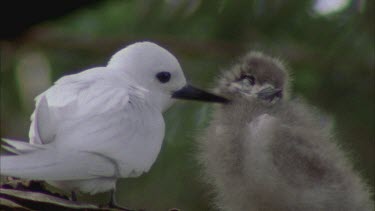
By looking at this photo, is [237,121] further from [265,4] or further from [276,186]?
[265,4]

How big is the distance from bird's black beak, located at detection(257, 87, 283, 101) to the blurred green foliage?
1.07 meters

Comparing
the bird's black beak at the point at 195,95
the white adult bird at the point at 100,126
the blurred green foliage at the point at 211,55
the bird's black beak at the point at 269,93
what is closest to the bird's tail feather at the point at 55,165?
the white adult bird at the point at 100,126

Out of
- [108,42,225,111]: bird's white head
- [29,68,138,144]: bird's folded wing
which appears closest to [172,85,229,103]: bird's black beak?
Result: [108,42,225,111]: bird's white head

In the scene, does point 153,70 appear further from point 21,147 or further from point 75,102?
point 21,147

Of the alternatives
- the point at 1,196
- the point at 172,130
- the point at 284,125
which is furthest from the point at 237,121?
the point at 172,130

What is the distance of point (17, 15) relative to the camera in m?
4.04

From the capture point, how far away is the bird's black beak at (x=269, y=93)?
3.53 meters

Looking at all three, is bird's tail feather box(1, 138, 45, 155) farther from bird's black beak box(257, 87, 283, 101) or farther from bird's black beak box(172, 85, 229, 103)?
bird's black beak box(257, 87, 283, 101)

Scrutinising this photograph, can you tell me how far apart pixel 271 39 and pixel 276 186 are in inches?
69.4

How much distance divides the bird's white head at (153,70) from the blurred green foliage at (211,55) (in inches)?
43.1

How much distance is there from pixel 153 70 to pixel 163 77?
0.15 ft

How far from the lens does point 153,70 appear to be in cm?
347

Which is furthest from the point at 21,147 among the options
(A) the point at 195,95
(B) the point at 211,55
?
(B) the point at 211,55

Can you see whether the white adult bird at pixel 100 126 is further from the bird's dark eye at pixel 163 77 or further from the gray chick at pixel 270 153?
the gray chick at pixel 270 153
